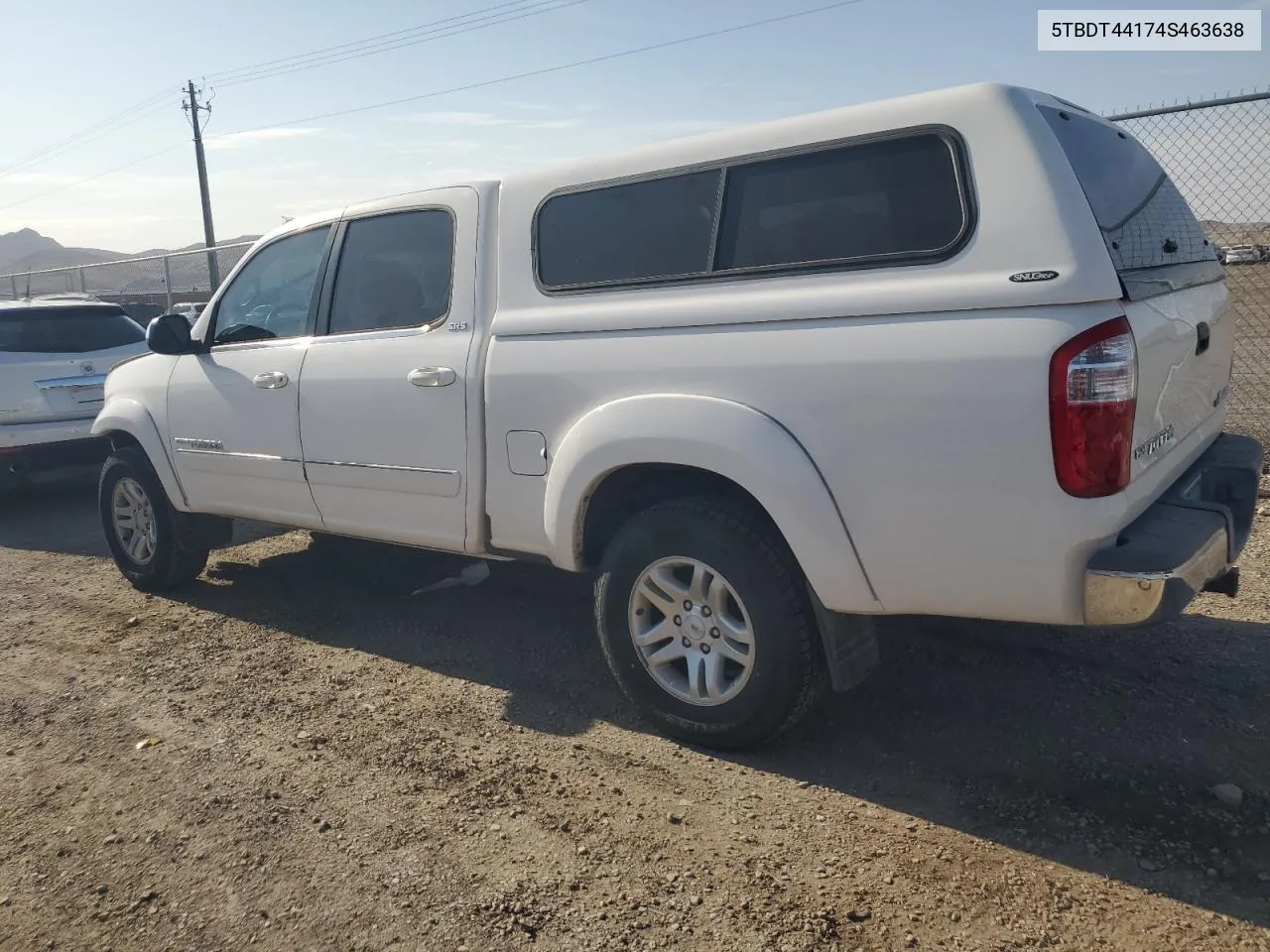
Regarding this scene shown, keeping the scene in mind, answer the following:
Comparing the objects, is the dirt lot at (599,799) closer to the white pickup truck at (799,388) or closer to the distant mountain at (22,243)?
the white pickup truck at (799,388)

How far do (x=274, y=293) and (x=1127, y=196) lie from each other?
149 inches

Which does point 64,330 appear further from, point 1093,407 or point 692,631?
point 1093,407

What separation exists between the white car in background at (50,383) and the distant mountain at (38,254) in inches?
3652

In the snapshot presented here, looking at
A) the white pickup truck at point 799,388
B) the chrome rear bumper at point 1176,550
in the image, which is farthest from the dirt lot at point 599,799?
the chrome rear bumper at point 1176,550

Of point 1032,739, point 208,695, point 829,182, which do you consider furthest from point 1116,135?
point 208,695

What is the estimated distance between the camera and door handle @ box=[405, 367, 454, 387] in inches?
156

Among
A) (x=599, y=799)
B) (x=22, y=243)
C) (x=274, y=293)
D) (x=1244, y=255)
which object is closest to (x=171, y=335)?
(x=274, y=293)

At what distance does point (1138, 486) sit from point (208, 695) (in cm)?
363

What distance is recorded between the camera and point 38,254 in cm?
13175

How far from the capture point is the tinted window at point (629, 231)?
11.2 ft

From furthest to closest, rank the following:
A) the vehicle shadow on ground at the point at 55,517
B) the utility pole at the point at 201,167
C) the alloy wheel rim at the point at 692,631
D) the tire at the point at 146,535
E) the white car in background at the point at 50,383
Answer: the utility pole at the point at 201,167 → the white car in background at the point at 50,383 → the vehicle shadow on ground at the point at 55,517 → the tire at the point at 146,535 → the alloy wheel rim at the point at 692,631

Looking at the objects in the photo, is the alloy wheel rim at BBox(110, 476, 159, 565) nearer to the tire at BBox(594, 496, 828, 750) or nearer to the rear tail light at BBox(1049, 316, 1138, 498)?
the tire at BBox(594, 496, 828, 750)

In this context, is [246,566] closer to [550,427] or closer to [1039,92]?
[550,427]

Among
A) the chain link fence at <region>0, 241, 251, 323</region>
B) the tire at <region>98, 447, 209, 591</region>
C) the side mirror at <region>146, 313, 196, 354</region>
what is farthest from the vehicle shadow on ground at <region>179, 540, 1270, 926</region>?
the chain link fence at <region>0, 241, 251, 323</region>
